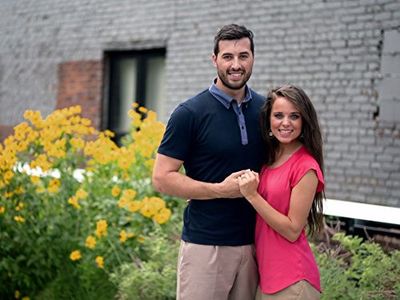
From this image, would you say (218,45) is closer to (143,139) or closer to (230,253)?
(230,253)

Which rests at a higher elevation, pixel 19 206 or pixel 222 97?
pixel 222 97

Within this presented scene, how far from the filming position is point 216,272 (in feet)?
10.3

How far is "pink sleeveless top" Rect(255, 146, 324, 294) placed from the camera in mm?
2934

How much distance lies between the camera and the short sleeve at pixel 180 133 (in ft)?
10.1

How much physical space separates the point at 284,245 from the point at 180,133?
2.17 ft

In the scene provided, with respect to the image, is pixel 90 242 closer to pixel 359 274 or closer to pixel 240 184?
pixel 359 274

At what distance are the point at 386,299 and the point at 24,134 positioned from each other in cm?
296

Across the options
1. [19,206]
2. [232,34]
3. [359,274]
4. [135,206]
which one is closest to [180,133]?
[232,34]

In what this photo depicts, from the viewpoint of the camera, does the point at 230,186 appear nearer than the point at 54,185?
Yes

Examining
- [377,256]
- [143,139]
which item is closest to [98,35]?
[143,139]

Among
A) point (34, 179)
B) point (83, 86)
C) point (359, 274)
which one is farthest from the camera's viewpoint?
point (83, 86)

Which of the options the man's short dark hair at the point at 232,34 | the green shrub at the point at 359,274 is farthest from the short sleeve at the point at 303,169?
the green shrub at the point at 359,274

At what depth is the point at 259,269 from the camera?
10.1 ft

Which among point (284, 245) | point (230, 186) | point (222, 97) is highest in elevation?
point (222, 97)
